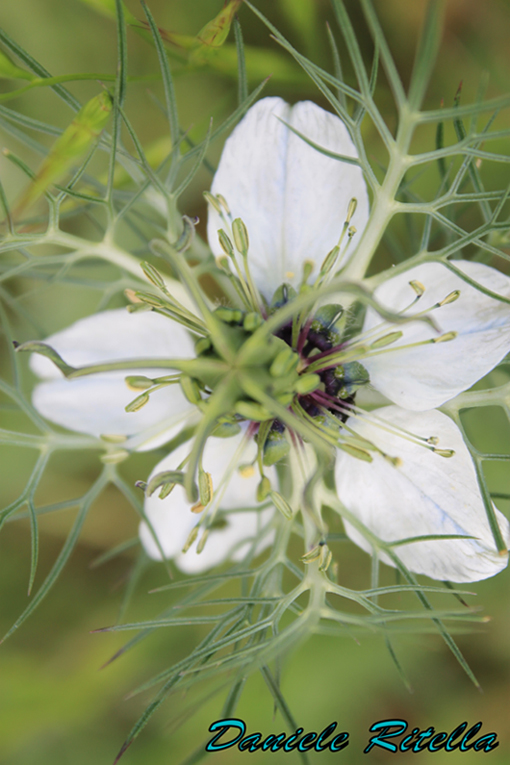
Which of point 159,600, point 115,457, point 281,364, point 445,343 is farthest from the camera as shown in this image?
point 159,600

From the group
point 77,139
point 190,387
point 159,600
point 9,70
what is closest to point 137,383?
point 190,387

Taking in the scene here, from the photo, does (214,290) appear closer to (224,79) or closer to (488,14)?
(224,79)

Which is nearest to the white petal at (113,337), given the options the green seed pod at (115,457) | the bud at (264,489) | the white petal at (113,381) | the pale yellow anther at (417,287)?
the white petal at (113,381)

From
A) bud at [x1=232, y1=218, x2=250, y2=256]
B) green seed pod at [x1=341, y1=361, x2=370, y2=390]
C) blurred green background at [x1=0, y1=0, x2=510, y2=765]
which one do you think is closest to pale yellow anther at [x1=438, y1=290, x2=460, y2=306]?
green seed pod at [x1=341, y1=361, x2=370, y2=390]

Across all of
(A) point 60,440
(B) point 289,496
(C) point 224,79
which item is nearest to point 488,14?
(C) point 224,79

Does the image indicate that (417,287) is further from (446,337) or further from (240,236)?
(240,236)

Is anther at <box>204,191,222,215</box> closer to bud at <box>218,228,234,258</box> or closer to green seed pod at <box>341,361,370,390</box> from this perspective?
bud at <box>218,228,234,258</box>
